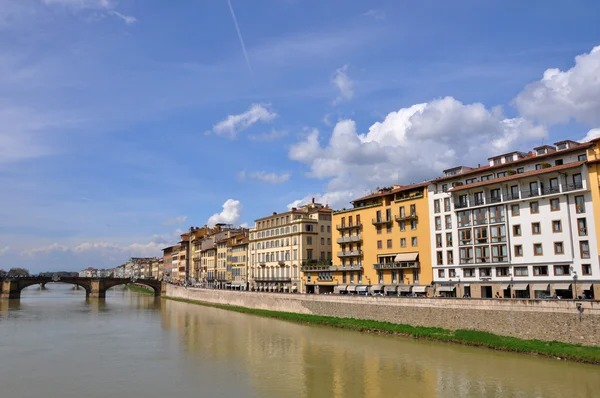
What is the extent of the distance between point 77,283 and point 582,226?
104451 mm

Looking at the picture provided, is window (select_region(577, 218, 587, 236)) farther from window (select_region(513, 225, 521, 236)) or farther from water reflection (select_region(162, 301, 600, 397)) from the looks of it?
water reflection (select_region(162, 301, 600, 397))

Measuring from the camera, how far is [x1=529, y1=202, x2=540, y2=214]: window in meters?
39.3

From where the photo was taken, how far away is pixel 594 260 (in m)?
35.2

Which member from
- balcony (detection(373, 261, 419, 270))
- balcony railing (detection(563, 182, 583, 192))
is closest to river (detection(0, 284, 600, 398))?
balcony (detection(373, 261, 419, 270))

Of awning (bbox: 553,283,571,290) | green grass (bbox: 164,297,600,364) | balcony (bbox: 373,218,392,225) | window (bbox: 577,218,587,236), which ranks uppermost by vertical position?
balcony (bbox: 373,218,392,225)

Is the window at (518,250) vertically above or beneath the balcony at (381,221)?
beneath

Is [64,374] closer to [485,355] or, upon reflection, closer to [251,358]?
[251,358]

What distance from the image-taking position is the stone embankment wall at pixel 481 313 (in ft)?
97.3

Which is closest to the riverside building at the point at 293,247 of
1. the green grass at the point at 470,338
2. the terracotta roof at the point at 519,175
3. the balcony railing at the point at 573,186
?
the green grass at the point at 470,338

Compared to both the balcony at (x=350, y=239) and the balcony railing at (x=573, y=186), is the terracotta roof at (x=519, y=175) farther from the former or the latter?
the balcony at (x=350, y=239)

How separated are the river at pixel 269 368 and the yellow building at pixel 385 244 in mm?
10986

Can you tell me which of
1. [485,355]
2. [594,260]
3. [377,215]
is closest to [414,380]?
[485,355]

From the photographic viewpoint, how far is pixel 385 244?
53844 mm

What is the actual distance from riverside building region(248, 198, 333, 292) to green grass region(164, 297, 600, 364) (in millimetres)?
14347
